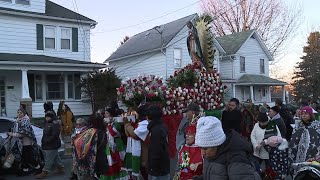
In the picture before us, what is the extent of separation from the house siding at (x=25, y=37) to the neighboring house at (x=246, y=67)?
14655mm

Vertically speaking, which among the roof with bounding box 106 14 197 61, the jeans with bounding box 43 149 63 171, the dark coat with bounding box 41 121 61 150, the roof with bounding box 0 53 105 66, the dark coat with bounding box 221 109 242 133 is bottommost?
the jeans with bounding box 43 149 63 171

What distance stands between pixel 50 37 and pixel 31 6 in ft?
6.42

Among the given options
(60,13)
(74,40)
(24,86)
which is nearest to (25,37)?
(60,13)

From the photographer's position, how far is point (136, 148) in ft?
23.9

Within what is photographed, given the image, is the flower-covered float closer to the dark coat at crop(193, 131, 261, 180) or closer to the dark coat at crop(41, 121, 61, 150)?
the dark coat at crop(41, 121, 61, 150)

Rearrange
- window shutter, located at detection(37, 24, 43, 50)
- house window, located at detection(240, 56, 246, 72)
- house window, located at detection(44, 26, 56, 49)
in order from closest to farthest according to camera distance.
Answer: window shutter, located at detection(37, 24, 43, 50) → house window, located at detection(44, 26, 56, 49) → house window, located at detection(240, 56, 246, 72)

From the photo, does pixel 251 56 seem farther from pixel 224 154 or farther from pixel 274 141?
pixel 224 154

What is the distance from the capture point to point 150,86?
833 centimetres

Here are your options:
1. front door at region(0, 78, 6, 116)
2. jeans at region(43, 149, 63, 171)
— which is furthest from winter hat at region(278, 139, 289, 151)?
front door at region(0, 78, 6, 116)

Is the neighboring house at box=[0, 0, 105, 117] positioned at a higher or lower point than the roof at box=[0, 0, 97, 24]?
lower

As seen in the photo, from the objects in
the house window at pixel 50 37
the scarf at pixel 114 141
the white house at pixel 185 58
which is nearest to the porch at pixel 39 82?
the house window at pixel 50 37

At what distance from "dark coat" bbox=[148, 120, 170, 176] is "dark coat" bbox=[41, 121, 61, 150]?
4.45m

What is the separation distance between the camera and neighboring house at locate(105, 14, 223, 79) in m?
28.8

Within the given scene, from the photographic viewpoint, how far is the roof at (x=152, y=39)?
29.1m
